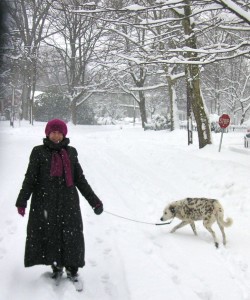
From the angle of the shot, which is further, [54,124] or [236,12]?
[236,12]

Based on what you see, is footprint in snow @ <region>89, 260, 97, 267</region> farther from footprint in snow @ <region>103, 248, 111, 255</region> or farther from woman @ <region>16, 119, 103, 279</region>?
woman @ <region>16, 119, 103, 279</region>

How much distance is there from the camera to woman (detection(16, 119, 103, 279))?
4660 mm

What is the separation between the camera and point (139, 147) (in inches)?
781

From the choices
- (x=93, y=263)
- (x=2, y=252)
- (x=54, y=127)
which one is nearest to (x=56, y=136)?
(x=54, y=127)

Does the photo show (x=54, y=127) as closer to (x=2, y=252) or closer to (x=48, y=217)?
(x=48, y=217)

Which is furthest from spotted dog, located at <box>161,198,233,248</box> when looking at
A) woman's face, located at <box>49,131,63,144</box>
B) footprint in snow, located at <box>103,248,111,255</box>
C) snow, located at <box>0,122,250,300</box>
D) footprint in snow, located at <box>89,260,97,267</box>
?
woman's face, located at <box>49,131,63,144</box>

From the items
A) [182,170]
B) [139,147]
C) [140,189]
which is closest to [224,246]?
[140,189]

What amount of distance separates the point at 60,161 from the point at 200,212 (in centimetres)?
326

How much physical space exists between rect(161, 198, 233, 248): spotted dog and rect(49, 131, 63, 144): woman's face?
325cm

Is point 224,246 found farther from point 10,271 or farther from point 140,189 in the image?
point 140,189

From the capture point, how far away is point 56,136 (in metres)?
4.76

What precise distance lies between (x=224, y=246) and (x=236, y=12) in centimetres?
507

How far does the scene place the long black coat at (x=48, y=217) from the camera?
183 inches

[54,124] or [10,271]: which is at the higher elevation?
[54,124]
